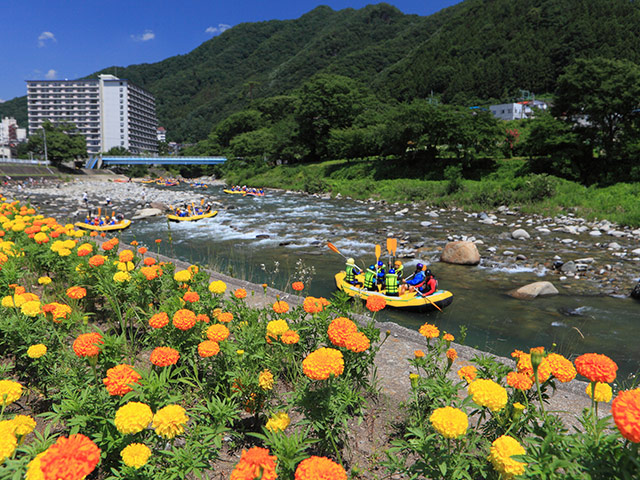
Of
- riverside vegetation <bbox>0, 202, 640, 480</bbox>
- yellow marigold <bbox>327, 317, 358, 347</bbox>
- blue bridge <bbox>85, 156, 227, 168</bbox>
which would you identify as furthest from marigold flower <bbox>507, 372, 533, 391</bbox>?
blue bridge <bbox>85, 156, 227, 168</bbox>

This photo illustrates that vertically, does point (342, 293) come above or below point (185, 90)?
below

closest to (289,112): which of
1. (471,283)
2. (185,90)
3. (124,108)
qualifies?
(124,108)

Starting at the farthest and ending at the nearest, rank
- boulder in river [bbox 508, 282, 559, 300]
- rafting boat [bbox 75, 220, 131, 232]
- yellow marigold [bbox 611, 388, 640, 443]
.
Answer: rafting boat [bbox 75, 220, 131, 232]
boulder in river [bbox 508, 282, 559, 300]
yellow marigold [bbox 611, 388, 640, 443]

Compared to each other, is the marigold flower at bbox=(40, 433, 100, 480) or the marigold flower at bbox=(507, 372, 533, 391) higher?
the marigold flower at bbox=(40, 433, 100, 480)

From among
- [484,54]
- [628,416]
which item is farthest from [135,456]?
[484,54]

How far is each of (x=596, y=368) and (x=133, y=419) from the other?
7.68 ft

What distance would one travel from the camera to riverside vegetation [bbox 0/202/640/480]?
1.57 metres

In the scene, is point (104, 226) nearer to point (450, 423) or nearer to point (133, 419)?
point (133, 419)

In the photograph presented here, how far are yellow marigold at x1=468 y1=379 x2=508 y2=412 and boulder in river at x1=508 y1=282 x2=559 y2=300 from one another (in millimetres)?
9009

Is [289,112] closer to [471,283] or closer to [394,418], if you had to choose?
[471,283]

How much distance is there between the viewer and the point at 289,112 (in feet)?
323

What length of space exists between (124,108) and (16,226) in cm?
14593

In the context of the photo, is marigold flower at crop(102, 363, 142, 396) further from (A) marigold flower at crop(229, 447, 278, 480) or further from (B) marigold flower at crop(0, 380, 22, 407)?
(A) marigold flower at crop(229, 447, 278, 480)

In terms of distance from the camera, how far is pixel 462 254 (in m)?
12.9
